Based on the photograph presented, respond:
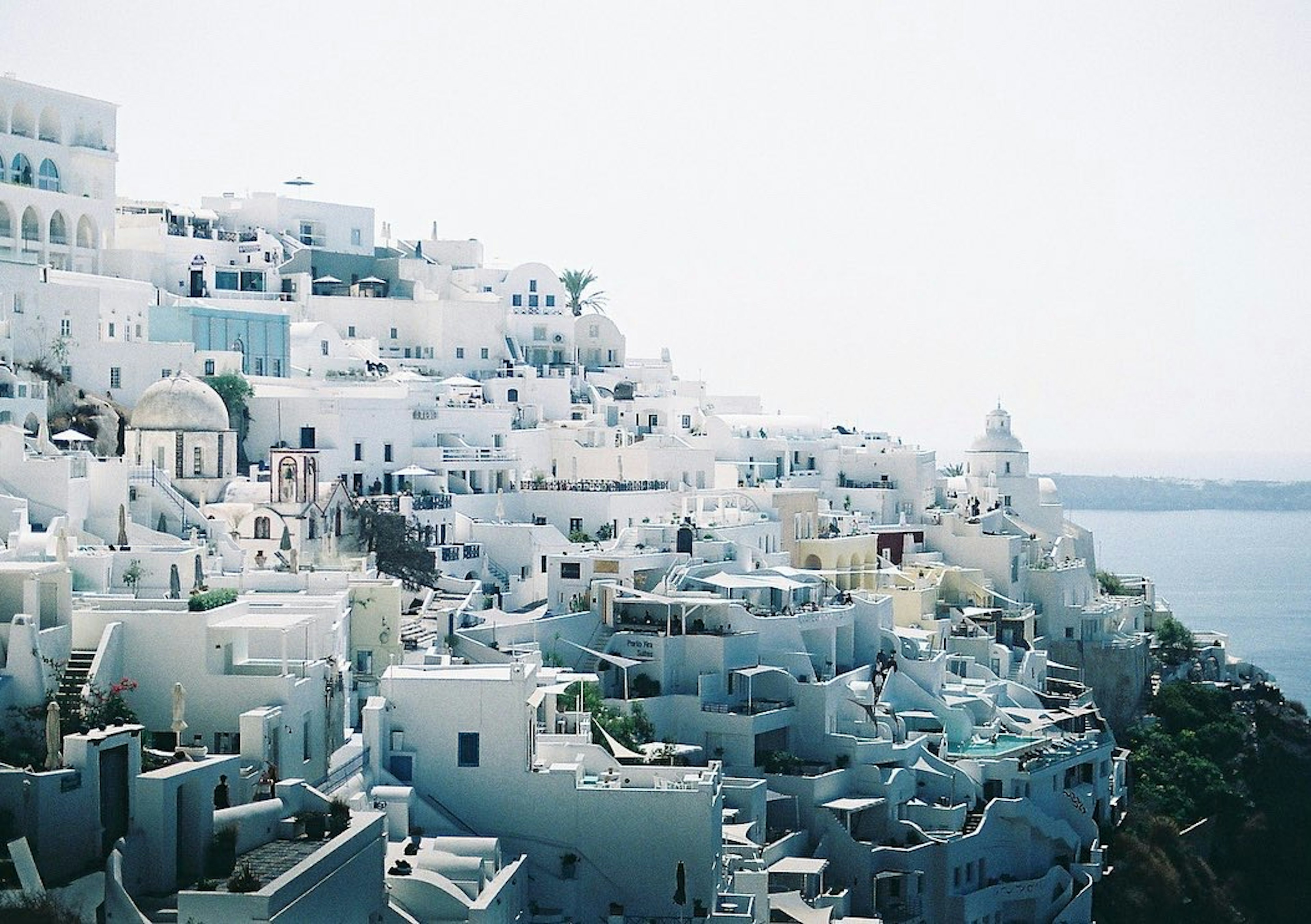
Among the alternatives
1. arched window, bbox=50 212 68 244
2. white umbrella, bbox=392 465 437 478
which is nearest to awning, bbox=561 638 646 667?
white umbrella, bbox=392 465 437 478

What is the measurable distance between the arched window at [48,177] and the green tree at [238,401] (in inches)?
257

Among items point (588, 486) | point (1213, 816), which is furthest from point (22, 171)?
point (1213, 816)

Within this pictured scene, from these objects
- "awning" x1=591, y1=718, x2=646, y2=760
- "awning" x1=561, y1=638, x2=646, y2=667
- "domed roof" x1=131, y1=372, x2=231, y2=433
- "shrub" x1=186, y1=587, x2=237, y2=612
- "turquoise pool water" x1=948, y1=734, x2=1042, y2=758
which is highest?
"domed roof" x1=131, y1=372, x2=231, y2=433

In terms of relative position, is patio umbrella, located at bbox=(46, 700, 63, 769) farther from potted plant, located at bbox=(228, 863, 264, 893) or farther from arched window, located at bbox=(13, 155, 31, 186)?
arched window, located at bbox=(13, 155, 31, 186)

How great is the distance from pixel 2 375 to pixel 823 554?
21.1 meters

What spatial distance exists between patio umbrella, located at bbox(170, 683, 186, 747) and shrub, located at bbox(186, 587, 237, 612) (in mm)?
1979

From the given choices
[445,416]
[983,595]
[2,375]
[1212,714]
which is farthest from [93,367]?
[1212,714]

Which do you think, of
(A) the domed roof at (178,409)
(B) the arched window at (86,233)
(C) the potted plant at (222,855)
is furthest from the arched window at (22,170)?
(C) the potted plant at (222,855)

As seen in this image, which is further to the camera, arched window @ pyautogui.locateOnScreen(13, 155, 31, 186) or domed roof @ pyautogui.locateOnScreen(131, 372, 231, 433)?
arched window @ pyautogui.locateOnScreen(13, 155, 31, 186)

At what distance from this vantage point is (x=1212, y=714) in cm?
5712

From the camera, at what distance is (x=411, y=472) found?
47094 mm

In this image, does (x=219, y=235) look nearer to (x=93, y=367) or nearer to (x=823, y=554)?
(x=93, y=367)

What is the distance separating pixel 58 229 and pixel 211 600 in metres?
19.5

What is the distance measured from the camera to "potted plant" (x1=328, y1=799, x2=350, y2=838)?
90.5 ft
